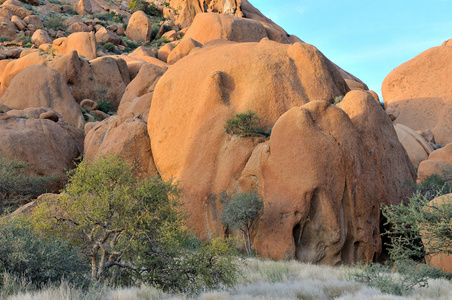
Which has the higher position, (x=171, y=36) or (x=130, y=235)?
(x=171, y=36)

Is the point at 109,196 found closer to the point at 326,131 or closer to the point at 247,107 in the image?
the point at 326,131

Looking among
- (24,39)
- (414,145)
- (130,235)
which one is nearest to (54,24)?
(24,39)

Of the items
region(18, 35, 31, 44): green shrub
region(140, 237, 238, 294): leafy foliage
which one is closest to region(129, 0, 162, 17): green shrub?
region(18, 35, 31, 44): green shrub

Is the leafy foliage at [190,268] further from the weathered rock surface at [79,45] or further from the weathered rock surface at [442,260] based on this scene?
the weathered rock surface at [79,45]

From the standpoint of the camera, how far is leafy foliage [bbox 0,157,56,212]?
1717 cm

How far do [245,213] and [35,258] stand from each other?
6790 mm

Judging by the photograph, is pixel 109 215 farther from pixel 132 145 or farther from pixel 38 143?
pixel 38 143

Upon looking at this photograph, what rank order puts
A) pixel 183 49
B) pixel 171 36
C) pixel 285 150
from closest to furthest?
pixel 285 150 → pixel 183 49 → pixel 171 36

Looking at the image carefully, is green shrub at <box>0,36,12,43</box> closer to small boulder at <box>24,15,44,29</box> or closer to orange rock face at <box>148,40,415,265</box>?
small boulder at <box>24,15,44,29</box>

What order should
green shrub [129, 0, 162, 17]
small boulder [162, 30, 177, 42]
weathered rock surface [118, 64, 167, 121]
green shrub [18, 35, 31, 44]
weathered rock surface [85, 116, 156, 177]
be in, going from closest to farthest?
weathered rock surface [85, 116, 156, 177] → weathered rock surface [118, 64, 167, 121] → green shrub [18, 35, 31, 44] → small boulder [162, 30, 177, 42] → green shrub [129, 0, 162, 17]

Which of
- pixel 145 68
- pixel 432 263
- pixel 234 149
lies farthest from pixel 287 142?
pixel 145 68

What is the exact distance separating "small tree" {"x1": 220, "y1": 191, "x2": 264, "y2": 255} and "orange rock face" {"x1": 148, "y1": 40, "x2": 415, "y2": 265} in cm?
29

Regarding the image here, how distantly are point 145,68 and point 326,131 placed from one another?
753 inches

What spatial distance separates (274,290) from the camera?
7680 millimetres
